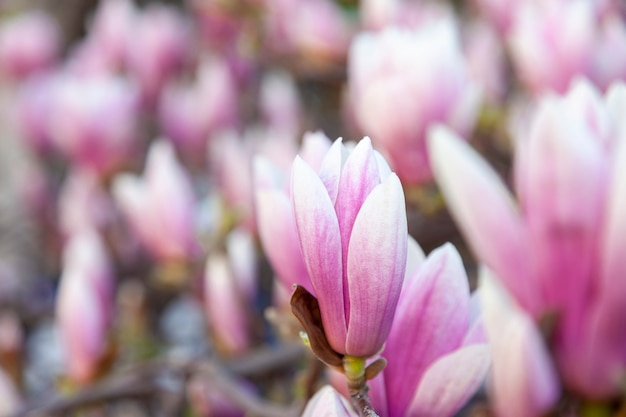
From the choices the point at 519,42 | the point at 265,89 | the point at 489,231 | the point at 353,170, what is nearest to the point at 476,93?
the point at 519,42

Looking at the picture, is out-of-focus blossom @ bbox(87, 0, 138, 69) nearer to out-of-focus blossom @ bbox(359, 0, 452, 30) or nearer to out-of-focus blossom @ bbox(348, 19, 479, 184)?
out-of-focus blossom @ bbox(359, 0, 452, 30)

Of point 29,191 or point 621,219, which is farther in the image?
point 29,191

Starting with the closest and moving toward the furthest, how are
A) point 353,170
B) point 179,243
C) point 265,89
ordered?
point 353,170 → point 179,243 → point 265,89

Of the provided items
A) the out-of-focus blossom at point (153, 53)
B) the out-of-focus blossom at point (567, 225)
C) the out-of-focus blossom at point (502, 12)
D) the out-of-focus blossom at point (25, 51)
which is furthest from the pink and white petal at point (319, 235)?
the out-of-focus blossom at point (25, 51)

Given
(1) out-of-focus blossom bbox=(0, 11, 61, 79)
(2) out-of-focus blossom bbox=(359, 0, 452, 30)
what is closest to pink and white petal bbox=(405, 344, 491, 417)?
(2) out-of-focus blossom bbox=(359, 0, 452, 30)

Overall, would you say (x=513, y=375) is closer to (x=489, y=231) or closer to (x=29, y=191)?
(x=489, y=231)

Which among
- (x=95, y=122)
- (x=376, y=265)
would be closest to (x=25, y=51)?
(x=95, y=122)
